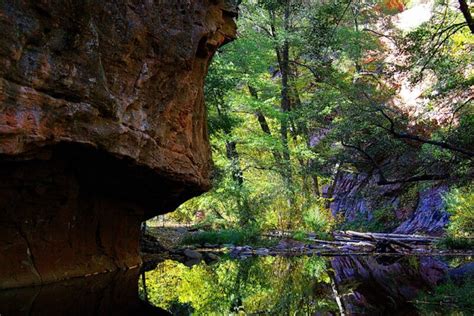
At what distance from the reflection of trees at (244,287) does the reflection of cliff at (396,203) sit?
7.21 metres

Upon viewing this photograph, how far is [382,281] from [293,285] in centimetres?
165

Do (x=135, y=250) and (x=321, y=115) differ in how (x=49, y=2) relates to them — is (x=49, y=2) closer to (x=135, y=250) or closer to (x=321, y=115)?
(x=135, y=250)

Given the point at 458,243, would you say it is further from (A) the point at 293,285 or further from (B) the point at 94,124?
(B) the point at 94,124

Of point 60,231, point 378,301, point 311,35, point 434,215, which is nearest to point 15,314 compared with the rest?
point 60,231

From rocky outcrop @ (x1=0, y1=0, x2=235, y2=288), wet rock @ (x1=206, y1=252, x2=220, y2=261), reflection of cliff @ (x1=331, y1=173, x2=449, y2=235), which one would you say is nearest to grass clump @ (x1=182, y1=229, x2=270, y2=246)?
wet rock @ (x1=206, y1=252, x2=220, y2=261)

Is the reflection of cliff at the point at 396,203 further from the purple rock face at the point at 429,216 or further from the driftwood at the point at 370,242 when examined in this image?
the driftwood at the point at 370,242

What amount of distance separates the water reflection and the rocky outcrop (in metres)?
1.54

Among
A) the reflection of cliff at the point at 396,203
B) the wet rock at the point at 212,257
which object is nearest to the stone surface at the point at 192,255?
the wet rock at the point at 212,257

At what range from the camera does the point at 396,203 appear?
20.0 meters

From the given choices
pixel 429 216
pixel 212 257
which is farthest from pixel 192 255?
pixel 429 216

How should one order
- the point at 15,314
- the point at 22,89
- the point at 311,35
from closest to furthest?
the point at 15,314 < the point at 22,89 < the point at 311,35

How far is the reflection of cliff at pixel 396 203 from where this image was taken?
17.5 metres

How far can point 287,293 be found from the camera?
7.57 metres

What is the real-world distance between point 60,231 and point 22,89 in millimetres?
3108
